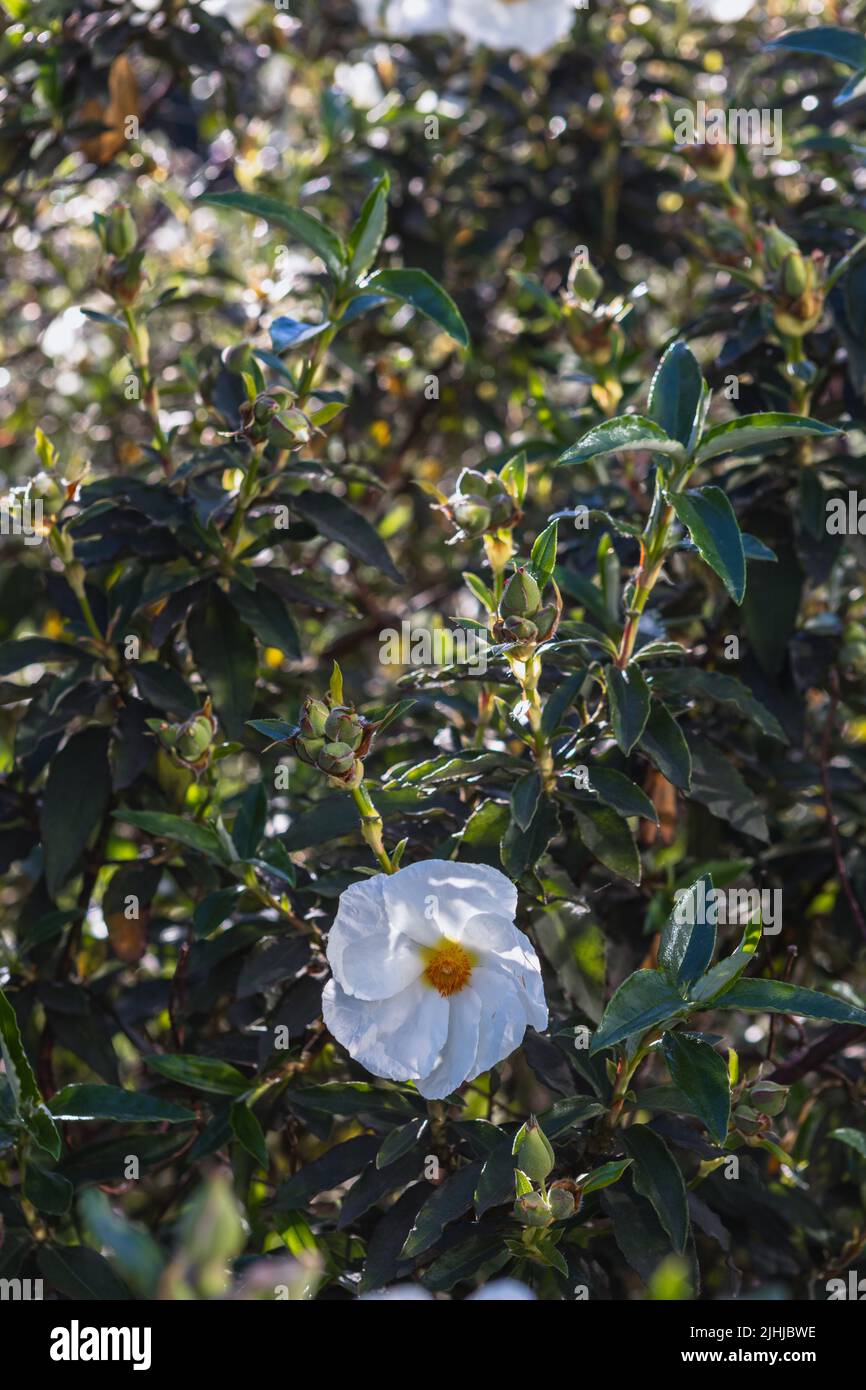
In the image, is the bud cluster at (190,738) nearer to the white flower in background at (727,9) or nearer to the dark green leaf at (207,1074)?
the dark green leaf at (207,1074)

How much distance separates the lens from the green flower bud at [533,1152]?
962mm

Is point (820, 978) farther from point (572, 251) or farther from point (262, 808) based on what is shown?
point (572, 251)

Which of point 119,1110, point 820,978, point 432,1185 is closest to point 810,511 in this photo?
point 820,978

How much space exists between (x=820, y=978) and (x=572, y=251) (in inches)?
47.1

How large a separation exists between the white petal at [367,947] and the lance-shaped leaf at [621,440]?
0.35 meters

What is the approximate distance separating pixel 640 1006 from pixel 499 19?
1598mm

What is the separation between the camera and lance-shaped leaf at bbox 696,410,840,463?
3.44 ft

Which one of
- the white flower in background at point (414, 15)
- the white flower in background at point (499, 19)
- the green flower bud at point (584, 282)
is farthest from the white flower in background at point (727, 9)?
the green flower bud at point (584, 282)

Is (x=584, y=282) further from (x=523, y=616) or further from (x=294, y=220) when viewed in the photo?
(x=523, y=616)

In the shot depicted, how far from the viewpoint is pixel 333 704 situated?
1010 millimetres

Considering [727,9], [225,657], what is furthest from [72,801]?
[727,9]

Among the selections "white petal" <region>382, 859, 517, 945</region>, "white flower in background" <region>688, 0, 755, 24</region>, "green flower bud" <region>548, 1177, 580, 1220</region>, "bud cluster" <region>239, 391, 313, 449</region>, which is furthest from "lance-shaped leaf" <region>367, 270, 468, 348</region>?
"white flower in background" <region>688, 0, 755, 24</region>
